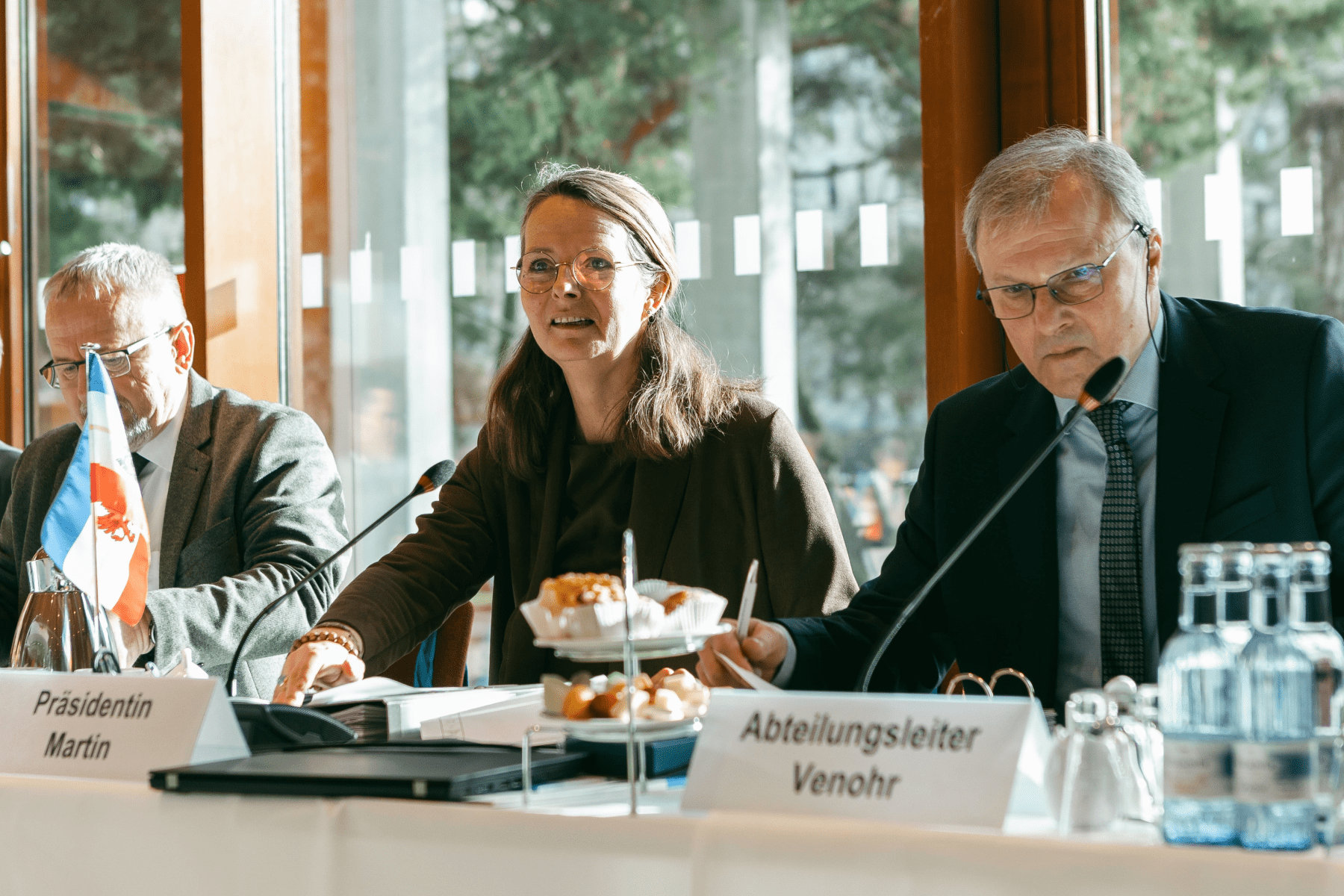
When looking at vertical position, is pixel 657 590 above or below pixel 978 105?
below

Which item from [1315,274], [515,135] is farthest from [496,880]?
[515,135]

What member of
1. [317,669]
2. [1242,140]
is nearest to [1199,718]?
[317,669]

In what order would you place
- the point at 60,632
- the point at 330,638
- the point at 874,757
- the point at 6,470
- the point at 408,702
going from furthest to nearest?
the point at 6,470, the point at 330,638, the point at 60,632, the point at 408,702, the point at 874,757

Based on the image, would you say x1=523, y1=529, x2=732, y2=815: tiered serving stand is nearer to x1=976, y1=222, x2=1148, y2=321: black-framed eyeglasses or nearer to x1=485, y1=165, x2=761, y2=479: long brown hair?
x1=976, y1=222, x2=1148, y2=321: black-framed eyeglasses

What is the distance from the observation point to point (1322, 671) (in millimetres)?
875

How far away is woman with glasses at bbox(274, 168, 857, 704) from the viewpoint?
200 cm

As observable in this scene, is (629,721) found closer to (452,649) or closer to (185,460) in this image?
(452,649)

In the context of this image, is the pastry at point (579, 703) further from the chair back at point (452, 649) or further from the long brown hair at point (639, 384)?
the chair back at point (452, 649)

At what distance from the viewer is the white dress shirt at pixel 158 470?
2404 millimetres

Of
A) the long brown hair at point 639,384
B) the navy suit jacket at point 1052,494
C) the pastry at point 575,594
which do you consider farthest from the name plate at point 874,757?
the long brown hair at point 639,384

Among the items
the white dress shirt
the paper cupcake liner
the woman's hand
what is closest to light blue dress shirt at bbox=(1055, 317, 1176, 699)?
the paper cupcake liner

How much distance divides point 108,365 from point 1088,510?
1.67 metres

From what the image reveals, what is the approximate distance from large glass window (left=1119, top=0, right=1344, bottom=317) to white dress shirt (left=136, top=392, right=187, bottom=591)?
177cm

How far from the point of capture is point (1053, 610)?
1.65 metres
